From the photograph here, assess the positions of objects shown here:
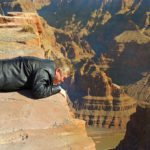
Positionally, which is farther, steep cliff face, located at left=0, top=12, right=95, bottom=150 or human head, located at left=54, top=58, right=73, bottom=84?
human head, located at left=54, top=58, right=73, bottom=84

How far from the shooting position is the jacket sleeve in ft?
10.9

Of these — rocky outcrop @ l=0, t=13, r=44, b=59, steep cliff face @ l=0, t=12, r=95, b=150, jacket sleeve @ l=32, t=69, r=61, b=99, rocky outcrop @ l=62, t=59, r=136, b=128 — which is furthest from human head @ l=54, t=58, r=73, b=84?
rocky outcrop @ l=62, t=59, r=136, b=128

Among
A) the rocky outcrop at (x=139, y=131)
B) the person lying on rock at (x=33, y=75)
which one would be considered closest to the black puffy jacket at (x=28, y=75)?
the person lying on rock at (x=33, y=75)

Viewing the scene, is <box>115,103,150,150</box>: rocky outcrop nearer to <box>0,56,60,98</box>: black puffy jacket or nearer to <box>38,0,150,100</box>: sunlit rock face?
<box>0,56,60,98</box>: black puffy jacket

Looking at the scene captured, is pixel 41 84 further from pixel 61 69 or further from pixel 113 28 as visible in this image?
pixel 113 28

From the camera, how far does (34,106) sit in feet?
10.5

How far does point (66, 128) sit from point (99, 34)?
7246 centimetres

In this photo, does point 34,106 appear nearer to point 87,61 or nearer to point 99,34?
point 87,61

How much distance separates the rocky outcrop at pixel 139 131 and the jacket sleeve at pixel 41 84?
44.3 ft

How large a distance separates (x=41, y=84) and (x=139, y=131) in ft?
51.3

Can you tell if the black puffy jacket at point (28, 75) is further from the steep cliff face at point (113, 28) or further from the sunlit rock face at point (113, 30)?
the steep cliff face at point (113, 28)

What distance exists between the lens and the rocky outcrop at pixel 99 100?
113ft

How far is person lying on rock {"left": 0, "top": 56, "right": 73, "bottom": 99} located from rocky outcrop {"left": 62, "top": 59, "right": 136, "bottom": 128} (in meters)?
30.8

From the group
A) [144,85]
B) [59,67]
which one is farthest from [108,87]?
[59,67]
